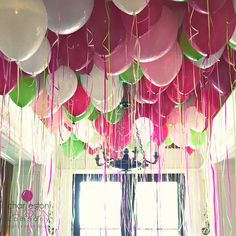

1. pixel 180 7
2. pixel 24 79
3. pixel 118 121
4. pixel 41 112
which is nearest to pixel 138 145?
pixel 118 121

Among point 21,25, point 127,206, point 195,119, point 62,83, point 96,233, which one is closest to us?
point 21,25

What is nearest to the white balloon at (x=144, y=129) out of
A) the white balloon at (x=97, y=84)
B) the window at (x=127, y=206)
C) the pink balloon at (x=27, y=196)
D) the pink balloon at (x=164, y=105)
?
the pink balloon at (x=164, y=105)

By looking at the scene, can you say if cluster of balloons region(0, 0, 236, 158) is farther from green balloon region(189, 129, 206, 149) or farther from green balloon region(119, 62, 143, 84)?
green balloon region(189, 129, 206, 149)

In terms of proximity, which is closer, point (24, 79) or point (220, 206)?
point (24, 79)

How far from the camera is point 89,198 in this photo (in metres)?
4.78

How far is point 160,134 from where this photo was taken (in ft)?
10.0

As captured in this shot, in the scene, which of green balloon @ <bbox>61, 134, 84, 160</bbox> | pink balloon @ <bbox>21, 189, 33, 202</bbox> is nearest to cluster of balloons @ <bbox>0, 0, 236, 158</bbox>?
green balloon @ <bbox>61, 134, 84, 160</bbox>

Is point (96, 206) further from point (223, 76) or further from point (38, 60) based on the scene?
point (38, 60)

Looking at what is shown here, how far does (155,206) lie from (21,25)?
3.14 metres

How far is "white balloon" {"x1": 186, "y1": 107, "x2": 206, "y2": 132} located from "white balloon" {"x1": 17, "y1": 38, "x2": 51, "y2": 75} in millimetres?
1072

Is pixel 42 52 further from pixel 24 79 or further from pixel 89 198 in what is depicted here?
pixel 89 198

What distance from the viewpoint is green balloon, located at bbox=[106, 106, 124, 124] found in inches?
112

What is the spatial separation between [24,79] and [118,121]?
2.65 ft

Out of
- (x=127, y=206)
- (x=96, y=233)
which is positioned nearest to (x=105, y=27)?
(x=127, y=206)
